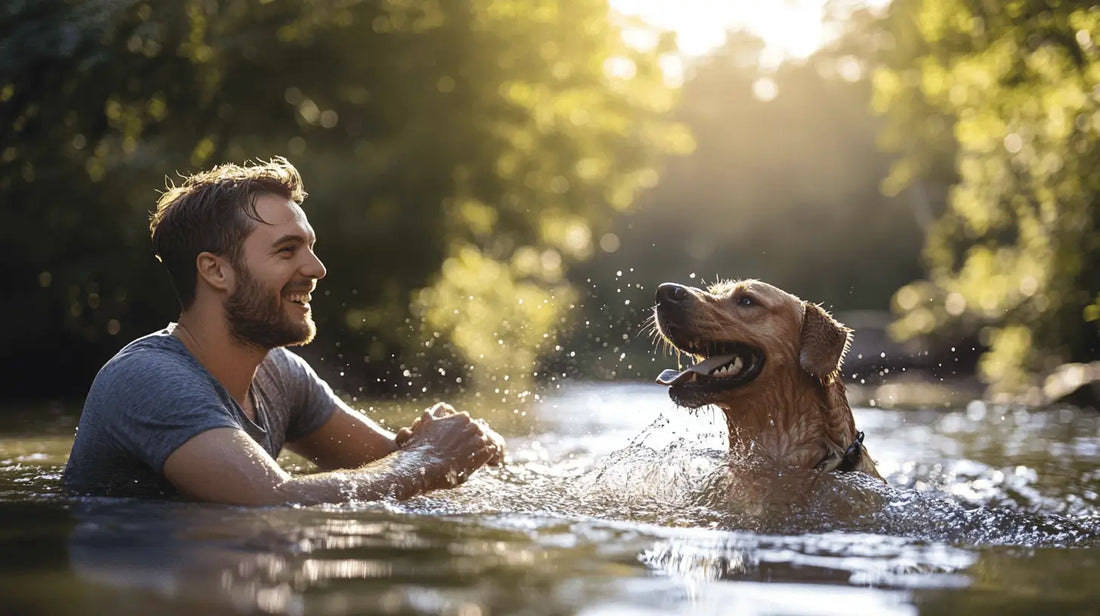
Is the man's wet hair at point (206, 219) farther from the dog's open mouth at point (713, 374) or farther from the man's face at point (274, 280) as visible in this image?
the dog's open mouth at point (713, 374)

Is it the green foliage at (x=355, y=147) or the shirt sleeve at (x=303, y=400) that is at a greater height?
the green foliage at (x=355, y=147)

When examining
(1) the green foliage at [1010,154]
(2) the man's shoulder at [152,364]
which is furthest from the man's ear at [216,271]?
(1) the green foliage at [1010,154]

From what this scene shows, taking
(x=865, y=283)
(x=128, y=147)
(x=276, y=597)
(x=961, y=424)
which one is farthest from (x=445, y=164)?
(x=865, y=283)

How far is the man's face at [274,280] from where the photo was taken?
5.01m

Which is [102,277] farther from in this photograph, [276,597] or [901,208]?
[901,208]

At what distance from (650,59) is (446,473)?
57.4 feet

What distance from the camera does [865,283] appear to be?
142ft

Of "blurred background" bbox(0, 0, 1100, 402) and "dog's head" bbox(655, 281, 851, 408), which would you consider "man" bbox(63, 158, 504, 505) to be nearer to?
"dog's head" bbox(655, 281, 851, 408)

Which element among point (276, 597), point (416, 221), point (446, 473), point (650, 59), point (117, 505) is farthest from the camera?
point (650, 59)

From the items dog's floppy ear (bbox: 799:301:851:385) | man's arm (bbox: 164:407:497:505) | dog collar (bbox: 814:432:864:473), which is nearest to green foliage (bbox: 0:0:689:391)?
man's arm (bbox: 164:407:497:505)

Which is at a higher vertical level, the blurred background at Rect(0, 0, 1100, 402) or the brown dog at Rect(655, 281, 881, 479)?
the blurred background at Rect(0, 0, 1100, 402)

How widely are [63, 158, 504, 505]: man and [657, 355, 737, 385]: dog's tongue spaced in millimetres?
888

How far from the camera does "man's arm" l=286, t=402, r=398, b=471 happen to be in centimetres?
593

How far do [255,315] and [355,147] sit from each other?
12.6 meters
